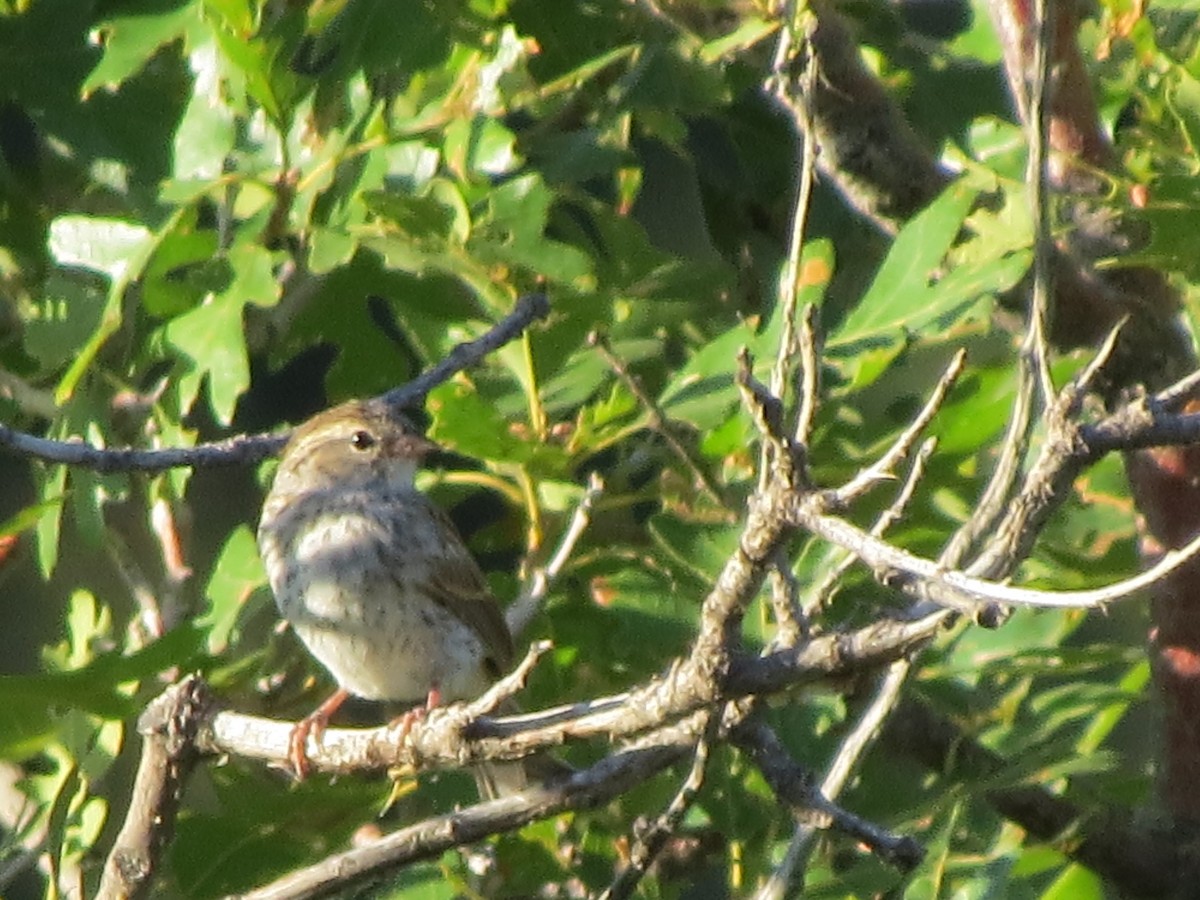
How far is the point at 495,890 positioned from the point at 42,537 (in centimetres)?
120

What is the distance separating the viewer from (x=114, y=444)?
442 centimetres

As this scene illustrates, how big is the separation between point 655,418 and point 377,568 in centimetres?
140

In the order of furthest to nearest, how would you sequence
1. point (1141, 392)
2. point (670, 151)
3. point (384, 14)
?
point (670, 151) → point (384, 14) → point (1141, 392)

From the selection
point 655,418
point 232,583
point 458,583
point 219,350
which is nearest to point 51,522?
point 232,583

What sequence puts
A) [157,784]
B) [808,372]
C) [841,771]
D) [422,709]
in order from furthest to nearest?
[422,709], [157,784], [841,771], [808,372]

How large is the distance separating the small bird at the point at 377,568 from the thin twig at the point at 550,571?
1.63 ft

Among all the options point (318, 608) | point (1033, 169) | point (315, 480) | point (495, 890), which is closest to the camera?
point (1033, 169)

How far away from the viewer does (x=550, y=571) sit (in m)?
3.96

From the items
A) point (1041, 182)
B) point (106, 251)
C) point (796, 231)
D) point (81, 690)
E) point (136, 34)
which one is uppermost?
point (796, 231)

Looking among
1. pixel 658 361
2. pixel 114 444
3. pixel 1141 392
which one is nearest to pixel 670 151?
pixel 658 361

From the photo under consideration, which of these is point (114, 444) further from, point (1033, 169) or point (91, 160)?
point (1033, 169)

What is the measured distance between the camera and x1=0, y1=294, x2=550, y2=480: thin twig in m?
3.76

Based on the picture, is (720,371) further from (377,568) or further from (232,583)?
(377,568)

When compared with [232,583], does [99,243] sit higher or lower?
higher
